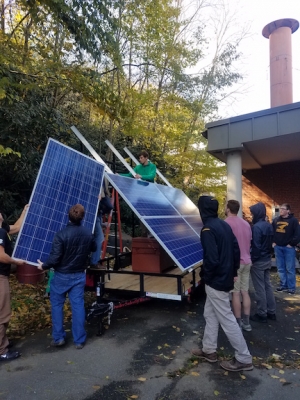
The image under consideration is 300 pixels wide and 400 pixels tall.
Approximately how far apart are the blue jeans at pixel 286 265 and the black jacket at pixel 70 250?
17.8 ft

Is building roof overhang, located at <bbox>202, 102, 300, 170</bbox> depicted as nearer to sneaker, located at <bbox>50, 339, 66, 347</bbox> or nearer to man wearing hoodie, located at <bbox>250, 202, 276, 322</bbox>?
man wearing hoodie, located at <bbox>250, 202, 276, 322</bbox>

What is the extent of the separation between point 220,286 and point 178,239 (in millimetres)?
1508

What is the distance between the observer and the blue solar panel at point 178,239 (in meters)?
4.50

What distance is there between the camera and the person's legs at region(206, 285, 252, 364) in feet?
12.0

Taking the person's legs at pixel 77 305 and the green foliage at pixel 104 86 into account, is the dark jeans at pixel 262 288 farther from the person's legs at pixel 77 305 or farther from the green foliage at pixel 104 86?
the green foliage at pixel 104 86

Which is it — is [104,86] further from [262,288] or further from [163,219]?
[262,288]

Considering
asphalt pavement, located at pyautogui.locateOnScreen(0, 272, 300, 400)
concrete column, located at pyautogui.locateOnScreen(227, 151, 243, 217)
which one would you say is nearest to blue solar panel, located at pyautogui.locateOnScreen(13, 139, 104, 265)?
asphalt pavement, located at pyautogui.locateOnScreen(0, 272, 300, 400)

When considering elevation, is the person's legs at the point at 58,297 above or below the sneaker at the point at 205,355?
above

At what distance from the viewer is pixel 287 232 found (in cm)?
760

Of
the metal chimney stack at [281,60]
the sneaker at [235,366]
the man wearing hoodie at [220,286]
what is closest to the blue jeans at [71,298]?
the man wearing hoodie at [220,286]

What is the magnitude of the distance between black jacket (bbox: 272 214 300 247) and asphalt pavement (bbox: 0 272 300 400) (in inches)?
108

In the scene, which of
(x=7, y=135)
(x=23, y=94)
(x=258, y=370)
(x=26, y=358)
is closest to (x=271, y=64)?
(x=23, y=94)

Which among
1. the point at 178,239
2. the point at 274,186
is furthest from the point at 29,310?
the point at 274,186

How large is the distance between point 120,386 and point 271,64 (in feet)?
49.5
